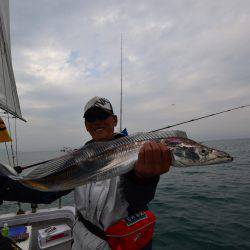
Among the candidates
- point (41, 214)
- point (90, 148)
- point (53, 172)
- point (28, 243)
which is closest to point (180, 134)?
point (90, 148)

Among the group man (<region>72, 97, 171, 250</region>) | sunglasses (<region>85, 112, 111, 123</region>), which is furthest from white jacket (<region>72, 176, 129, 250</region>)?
sunglasses (<region>85, 112, 111, 123</region>)

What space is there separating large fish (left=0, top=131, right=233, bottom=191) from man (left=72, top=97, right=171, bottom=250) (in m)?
0.14

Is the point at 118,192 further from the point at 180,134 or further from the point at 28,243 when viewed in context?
the point at 28,243

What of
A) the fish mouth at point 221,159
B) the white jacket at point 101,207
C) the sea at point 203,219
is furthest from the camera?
the sea at point 203,219

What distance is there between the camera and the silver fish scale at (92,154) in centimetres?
280

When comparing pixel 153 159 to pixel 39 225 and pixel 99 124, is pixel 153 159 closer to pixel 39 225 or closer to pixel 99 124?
pixel 99 124

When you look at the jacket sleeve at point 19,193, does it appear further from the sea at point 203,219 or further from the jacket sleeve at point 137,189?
the sea at point 203,219

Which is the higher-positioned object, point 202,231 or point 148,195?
point 148,195

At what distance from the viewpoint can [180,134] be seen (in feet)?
9.55

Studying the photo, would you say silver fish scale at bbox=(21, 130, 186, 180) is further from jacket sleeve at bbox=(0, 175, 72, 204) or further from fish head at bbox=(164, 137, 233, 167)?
jacket sleeve at bbox=(0, 175, 72, 204)

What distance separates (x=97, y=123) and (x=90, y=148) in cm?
121

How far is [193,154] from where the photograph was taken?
273 centimetres

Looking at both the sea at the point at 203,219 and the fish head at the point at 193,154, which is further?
the sea at the point at 203,219

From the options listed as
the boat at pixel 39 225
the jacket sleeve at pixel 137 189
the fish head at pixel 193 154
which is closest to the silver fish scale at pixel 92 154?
the fish head at pixel 193 154
